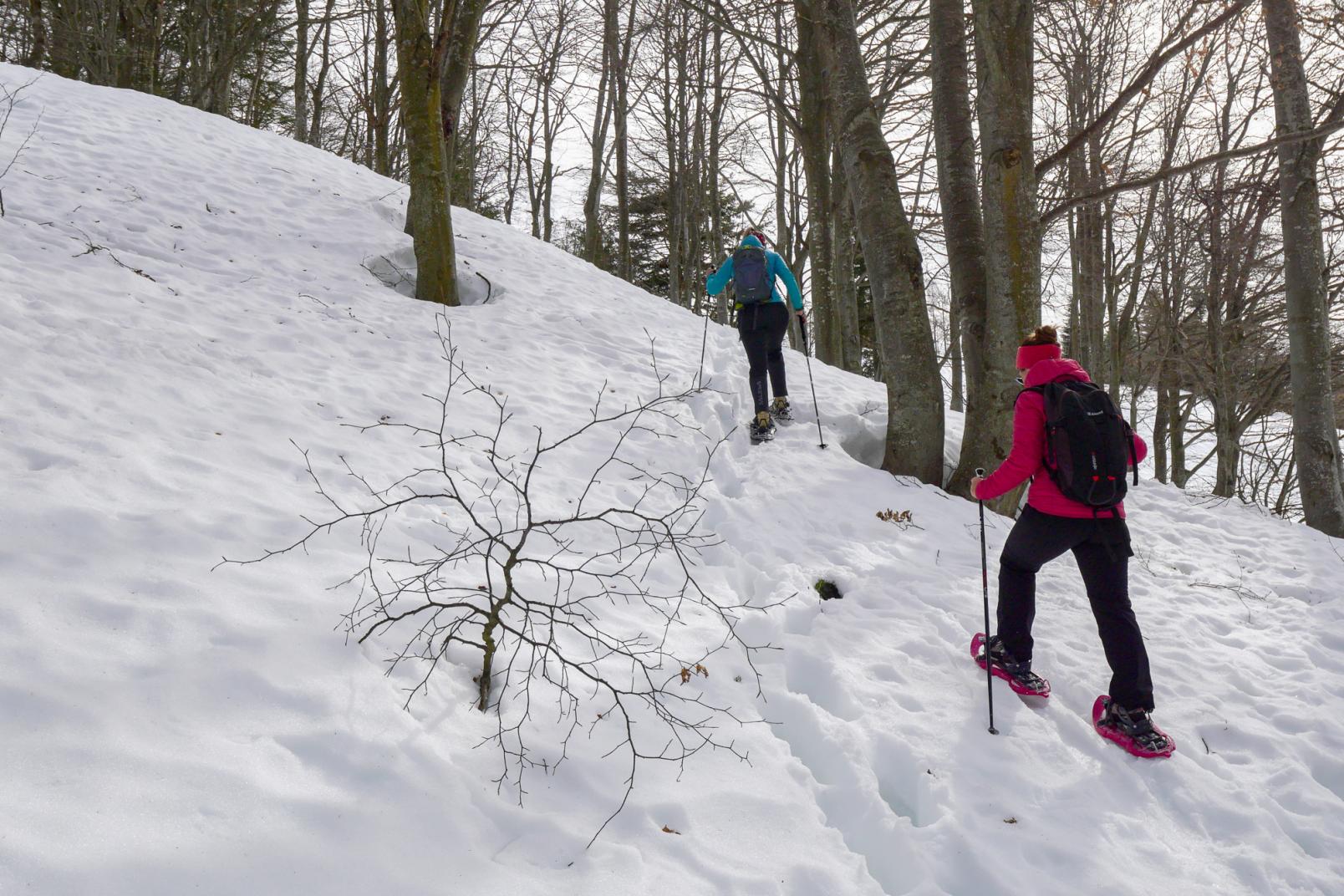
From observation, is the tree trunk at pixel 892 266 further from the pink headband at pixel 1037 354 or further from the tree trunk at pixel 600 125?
the tree trunk at pixel 600 125

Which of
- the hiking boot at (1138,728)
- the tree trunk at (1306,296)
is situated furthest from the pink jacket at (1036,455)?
the tree trunk at (1306,296)

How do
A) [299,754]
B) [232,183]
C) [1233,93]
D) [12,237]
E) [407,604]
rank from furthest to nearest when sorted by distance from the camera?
[1233,93] → [232,183] → [12,237] → [407,604] → [299,754]

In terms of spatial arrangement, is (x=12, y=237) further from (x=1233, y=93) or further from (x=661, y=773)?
(x=1233, y=93)

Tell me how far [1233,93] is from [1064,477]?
13.5 m

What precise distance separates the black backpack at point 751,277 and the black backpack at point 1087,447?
3.52m

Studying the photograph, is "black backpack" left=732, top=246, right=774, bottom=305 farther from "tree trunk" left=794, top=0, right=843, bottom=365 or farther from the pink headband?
"tree trunk" left=794, top=0, right=843, bottom=365

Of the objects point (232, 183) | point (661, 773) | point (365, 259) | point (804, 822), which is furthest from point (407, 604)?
point (232, 183)

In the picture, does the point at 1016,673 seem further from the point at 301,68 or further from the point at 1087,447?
the point at 301,68

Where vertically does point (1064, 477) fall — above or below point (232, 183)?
below

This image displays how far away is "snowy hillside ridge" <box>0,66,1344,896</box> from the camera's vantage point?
1913 mm

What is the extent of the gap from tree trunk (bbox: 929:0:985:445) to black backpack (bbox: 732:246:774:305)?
5.10 ft

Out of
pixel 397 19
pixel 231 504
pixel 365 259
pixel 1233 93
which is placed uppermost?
pixel 1233 93

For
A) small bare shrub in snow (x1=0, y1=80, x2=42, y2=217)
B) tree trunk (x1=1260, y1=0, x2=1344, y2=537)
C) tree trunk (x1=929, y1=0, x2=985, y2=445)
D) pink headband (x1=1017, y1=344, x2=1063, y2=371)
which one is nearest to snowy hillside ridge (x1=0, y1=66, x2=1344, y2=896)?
small bare shrub in snow (x1=0, y1=80, x2=42, y2=217)

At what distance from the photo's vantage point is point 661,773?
2.50 m
